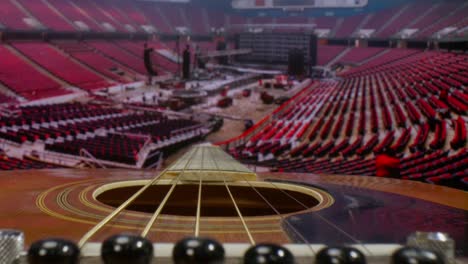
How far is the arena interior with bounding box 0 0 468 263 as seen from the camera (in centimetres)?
385

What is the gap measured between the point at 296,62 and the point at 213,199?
3944 centimetres

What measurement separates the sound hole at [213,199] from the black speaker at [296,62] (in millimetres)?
39029

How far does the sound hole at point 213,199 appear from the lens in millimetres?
4738

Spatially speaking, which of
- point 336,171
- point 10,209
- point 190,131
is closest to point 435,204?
point 10,209

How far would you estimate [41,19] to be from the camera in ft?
131

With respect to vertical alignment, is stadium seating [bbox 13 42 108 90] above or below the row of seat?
below

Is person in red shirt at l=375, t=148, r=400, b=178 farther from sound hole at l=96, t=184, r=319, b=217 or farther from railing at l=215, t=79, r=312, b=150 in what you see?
railing at l=215, t=79, r=312, b=150

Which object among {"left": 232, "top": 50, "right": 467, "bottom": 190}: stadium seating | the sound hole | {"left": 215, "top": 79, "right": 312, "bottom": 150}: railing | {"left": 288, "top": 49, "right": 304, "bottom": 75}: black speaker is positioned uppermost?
{"left": 288, "top": 49, "right": 304, "bottom": 75}: black speaker

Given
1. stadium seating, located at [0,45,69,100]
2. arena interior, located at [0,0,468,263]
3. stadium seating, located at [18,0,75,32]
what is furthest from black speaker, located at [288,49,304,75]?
stadium seating, located at [0,45,69,100]

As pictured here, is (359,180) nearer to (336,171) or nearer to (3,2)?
(336,171)

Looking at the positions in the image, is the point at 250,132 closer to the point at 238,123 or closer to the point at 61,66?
the point at 238,123

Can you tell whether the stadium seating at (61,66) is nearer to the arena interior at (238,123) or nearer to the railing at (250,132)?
the arena interior at (238,123)

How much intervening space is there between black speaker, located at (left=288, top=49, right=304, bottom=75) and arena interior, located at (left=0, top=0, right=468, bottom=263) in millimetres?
174

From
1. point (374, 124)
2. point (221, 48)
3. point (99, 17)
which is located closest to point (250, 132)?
point (374, 124)
